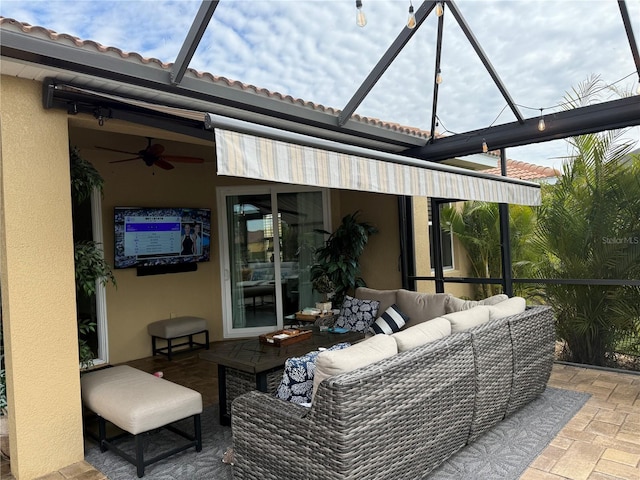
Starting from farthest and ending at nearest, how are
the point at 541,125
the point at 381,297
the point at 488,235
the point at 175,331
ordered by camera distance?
the point at 175,331
the point at 488,235
the point at 381,297
the point at 541,125

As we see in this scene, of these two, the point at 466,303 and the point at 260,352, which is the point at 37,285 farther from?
the point at 466,303

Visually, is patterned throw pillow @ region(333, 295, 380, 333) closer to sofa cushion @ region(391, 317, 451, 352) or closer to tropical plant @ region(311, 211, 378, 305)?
tropical plant @ region(311, 211, 378, 305)

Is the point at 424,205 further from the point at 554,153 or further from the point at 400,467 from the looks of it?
the point at 400,467

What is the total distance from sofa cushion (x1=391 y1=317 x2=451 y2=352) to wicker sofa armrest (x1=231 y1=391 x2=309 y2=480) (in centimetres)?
87

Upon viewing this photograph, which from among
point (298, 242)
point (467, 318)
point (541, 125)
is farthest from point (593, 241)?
point (298, 242)

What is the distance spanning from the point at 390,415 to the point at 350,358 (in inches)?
17.2

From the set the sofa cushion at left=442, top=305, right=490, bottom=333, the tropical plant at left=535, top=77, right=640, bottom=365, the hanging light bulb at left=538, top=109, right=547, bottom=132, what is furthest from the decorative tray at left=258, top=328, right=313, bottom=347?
the hanging light bulb at left=538, top=109, right=547, bottom=132

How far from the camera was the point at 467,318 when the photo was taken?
12.7 ft

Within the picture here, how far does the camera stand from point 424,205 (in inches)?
290

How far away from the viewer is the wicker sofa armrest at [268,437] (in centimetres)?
275

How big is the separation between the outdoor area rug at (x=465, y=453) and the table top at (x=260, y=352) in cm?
71

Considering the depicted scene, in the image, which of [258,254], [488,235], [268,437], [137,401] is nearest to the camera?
[268,437]

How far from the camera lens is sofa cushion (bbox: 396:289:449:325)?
5.41 metres

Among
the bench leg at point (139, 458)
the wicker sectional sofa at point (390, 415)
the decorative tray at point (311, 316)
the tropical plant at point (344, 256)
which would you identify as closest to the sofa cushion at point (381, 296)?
the decorative tray at point (311, 316)
